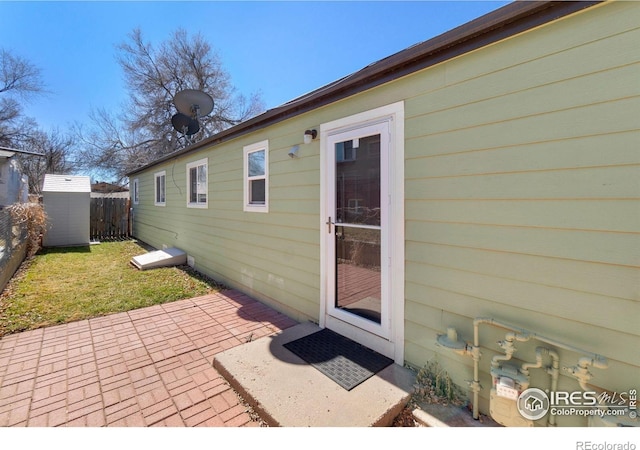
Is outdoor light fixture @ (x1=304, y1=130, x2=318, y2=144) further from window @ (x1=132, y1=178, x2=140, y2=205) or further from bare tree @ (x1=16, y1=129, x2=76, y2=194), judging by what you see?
bare tree @ (x1=16, y1=129, x2=76, y2=194)

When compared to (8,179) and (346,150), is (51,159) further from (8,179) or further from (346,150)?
(346,150)

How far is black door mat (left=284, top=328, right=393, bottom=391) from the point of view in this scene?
235 centimetres

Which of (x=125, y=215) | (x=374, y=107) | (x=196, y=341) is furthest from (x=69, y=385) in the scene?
(x=125, y=215)

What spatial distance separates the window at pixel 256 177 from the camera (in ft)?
13.8

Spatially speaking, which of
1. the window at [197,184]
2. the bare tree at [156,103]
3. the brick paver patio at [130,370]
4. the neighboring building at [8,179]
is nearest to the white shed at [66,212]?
the neighboring building at [8,179]

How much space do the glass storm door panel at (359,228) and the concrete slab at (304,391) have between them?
56cm

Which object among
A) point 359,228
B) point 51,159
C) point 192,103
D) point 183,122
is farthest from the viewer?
point 51,159

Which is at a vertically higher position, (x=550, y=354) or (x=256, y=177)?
(x=256, y=177)

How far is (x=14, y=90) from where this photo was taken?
16312mm

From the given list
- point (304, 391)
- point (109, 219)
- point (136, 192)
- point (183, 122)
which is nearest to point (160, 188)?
point (183, 122)

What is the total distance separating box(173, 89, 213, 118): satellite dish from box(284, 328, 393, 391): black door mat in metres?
6.60

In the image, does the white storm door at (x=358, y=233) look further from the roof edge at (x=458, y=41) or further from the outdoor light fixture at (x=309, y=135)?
the roof edge at (x=458, y=41)

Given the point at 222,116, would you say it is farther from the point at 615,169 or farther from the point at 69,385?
the point at 615,169

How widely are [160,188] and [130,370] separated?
7.55 meters
